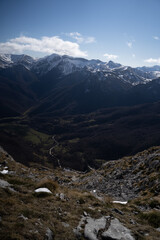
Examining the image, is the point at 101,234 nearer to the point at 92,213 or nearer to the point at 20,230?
the point at 92,213

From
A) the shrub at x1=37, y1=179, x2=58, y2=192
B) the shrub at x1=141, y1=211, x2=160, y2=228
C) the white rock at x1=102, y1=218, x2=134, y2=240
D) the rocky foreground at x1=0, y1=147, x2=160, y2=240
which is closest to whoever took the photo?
the rocky foreground at x1=0, y1=147, x2=160, y2=240

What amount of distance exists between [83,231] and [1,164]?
26644mm

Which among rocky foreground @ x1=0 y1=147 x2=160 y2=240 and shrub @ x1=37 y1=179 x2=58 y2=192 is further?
shrub @ x1=37 y1=179 x2=58 y2=192

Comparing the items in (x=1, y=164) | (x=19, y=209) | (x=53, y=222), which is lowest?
(x=1, y=164)

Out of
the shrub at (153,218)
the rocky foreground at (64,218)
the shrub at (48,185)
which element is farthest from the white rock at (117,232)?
the shrub at (48,185)

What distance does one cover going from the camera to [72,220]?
10.6 meters

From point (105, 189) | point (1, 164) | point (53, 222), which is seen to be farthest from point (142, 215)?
point (1, 164)

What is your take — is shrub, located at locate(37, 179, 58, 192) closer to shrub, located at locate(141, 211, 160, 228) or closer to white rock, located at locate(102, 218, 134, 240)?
white rock, located at locate(102, 218, 134, 240)

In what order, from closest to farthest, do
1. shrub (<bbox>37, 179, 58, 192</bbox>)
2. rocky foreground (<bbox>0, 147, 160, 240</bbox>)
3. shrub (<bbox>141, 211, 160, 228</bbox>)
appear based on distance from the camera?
rocky foreground (<bbox>0, 147, 160, 240</bbox>)
shrub (<bbox>141, 211, 160, 228</bbox>)
shrub (<bbox>37, 179, 58, 192</bbox>)

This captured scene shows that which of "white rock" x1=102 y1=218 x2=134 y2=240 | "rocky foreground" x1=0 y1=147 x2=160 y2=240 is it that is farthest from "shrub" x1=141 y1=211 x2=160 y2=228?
"white rock" x1=102 y1=218 x2=134 y2=240

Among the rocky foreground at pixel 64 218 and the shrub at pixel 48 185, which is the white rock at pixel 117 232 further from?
the shrub at pixel 48 185

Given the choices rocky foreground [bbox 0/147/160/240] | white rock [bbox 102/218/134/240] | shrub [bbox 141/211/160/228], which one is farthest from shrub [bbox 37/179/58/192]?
shrub [bbox 141/211/160/228]

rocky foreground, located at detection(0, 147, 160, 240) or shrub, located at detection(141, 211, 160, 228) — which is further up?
rocky foreground, located at detection(0, 147, 160, 240)

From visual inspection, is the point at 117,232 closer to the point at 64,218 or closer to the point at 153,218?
the point at 64,218
